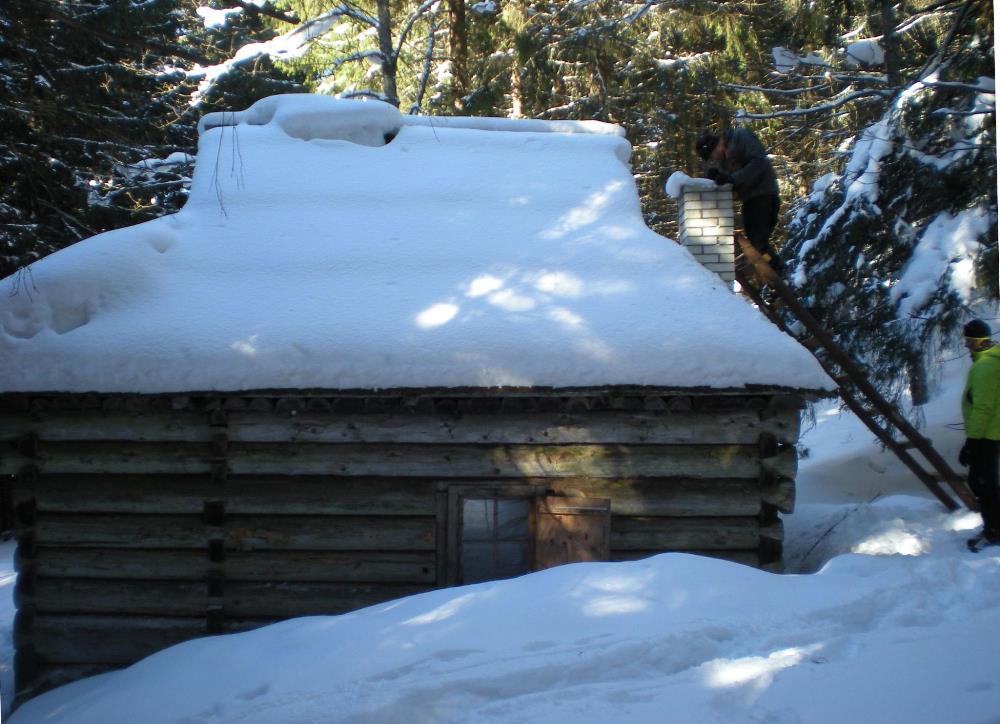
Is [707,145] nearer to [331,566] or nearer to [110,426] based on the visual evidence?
[331,566]

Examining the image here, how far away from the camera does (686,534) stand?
6.70 m

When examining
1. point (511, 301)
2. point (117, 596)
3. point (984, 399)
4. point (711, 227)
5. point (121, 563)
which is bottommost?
point (117, 596)

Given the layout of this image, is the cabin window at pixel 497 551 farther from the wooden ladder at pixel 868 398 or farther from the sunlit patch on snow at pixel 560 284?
the wooden ladder at pixel 868 398

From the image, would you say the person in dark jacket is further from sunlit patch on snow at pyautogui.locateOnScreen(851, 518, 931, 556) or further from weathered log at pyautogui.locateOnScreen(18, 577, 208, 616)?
weathered log at pyautogui.locateOnScreen(18, 577, 208, 616)

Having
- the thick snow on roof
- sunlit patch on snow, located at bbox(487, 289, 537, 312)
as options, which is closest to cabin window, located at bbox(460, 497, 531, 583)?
the thick snow on roof

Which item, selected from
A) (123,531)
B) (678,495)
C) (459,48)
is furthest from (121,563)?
(459,48)

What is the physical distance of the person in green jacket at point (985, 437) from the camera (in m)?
6.31

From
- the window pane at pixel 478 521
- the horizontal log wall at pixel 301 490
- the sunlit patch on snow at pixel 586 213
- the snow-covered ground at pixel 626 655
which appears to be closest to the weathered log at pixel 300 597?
the horizontal log wall at pixel 301 490

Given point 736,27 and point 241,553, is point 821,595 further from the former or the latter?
point 736,27

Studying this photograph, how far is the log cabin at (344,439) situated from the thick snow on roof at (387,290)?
0.03m

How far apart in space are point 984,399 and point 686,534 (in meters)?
2.62

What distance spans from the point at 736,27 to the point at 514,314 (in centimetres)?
1194

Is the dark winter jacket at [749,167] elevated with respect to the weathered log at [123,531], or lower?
elevated

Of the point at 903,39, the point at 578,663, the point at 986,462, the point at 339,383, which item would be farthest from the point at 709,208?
the point at 903,39
